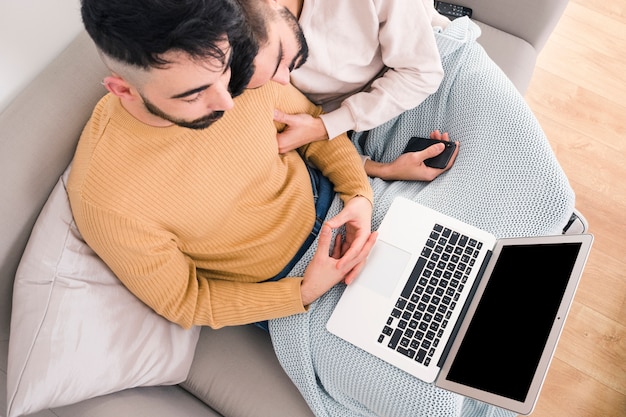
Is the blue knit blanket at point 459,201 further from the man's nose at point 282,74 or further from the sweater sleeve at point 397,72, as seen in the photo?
the man's nose at point 282,74

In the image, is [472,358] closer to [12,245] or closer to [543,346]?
[543,346]

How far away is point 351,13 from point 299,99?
0.71 ft

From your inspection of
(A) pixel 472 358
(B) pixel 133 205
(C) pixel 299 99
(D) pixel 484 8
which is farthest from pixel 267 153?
(D) pixel 484 8

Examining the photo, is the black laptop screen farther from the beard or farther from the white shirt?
the beard

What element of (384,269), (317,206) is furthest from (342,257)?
(317,206)

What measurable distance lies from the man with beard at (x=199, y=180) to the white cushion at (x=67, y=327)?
0.03m

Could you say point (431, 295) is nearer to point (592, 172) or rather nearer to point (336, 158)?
point (336, 158)

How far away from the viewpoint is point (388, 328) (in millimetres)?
973

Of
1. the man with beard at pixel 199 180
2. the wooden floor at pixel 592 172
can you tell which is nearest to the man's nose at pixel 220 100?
the man with beard at pixel 199 180

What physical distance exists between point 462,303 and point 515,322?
4.7 inches

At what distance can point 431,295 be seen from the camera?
3.26 feet

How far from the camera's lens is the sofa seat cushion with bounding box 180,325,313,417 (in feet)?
3.53

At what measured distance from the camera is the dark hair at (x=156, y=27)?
63 centimetres

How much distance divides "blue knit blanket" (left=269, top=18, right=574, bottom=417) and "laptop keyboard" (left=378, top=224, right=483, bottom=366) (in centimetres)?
5
